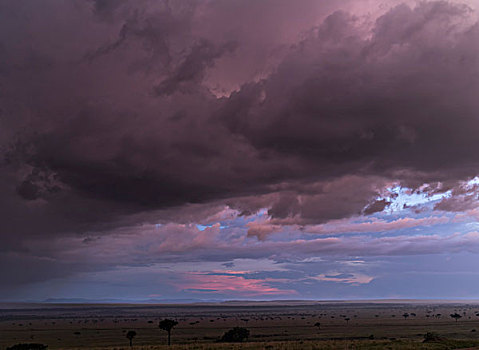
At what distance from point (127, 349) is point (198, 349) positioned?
11.7 meters

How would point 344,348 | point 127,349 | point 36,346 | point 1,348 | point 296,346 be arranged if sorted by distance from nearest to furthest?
point 344,348 < point 296,346 < point 127,349 < point 36,346 < point 1,348

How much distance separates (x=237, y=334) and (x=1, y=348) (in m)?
45.4

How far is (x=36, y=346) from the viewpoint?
6688 cm

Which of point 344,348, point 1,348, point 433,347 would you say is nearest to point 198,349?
point 344,348

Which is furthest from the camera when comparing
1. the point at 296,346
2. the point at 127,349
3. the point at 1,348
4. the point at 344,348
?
the point at 1,348

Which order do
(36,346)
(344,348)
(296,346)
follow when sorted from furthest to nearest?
1. (36,346)
2. (296,346)
3. (344,348)

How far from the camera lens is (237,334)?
93.8 m

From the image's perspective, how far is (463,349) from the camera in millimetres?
47812

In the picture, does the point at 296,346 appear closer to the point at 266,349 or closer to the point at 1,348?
the point at 266,349

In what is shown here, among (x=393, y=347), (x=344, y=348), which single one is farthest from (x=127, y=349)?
(x=393, y=347)

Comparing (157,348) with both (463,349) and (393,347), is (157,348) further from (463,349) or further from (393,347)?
(463,349)

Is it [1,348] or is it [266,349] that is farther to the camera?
[1,348]

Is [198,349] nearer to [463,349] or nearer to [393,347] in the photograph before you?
[393,347]

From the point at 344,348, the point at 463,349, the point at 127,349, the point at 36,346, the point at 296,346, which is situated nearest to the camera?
the point at 463,349
